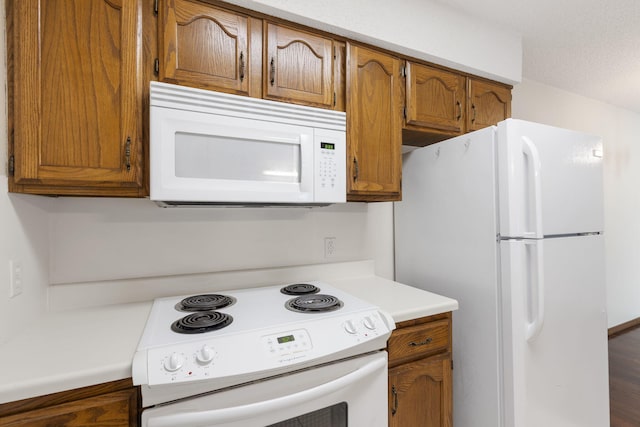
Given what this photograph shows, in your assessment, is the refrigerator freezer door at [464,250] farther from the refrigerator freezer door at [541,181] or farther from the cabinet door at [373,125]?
the cabinet door at [373,125]

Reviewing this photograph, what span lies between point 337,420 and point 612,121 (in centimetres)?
419

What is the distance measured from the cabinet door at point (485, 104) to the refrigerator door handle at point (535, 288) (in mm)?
856

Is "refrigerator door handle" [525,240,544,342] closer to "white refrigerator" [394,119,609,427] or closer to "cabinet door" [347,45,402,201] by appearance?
"white refrigerator" [394,119,609,427]

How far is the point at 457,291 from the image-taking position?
1.66 meters

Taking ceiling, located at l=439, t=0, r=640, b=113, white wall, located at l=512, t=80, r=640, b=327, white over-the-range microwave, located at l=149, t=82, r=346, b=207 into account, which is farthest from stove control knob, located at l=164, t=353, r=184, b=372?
white wall, located at l=512, t=80, r=640, b=327

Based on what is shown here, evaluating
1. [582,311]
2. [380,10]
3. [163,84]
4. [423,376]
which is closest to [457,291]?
[423,376]

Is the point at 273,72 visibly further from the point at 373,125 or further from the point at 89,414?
the point at 89,414

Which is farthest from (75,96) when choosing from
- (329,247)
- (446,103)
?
(446,103)

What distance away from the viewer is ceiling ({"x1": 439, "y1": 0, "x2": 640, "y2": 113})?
5.74 ft

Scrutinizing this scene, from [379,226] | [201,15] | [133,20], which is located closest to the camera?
[133,20]

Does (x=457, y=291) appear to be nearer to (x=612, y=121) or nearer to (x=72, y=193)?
(x=72, y=193)

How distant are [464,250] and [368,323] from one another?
2.45ft

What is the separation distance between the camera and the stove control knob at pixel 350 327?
113 centimetres

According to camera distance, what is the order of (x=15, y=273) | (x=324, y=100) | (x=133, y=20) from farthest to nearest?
(x=324, y=100) → (x=133, y=20) → (x=15, y=273)
